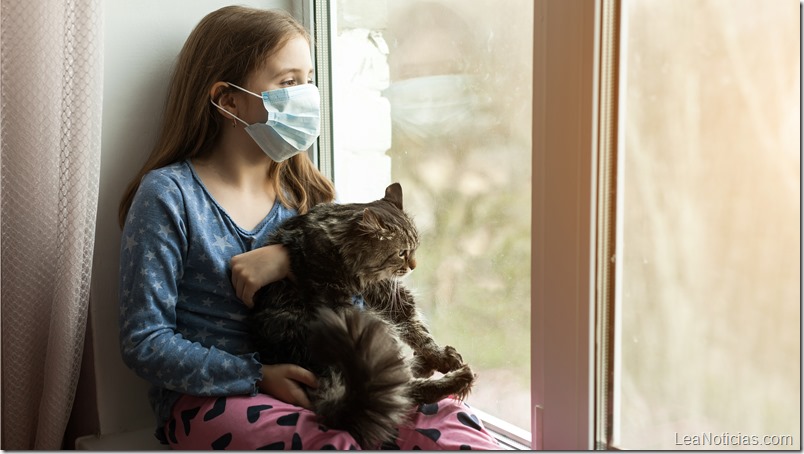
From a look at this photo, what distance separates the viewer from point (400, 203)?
57.6 inches

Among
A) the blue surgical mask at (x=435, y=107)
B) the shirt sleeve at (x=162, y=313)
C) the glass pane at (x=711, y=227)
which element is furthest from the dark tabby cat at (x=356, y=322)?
the glass pane at (x=711, y=227)

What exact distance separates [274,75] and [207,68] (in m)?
0.15

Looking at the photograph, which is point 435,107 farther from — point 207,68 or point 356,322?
point 356,322

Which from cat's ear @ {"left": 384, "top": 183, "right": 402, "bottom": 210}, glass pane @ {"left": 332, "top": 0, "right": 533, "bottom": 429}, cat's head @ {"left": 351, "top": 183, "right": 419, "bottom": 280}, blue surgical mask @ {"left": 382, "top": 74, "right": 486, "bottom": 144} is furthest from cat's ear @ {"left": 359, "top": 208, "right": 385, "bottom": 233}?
blue surgical mask @ {"left": 382, "top": 74, "right": 486, "bottom": 144}

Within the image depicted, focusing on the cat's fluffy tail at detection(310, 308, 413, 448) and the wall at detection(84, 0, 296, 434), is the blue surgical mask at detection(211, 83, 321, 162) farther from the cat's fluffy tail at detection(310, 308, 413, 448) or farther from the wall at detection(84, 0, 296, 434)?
the cat's fluffy tail at detection(310, 308, 413, 448)

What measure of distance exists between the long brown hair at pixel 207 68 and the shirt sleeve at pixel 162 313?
0.17 meters

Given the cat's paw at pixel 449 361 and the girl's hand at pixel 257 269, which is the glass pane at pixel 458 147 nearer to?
the cat's paw at pixel 449 361

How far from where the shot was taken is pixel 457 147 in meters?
1.59

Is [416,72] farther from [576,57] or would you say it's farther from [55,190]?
[55,190]

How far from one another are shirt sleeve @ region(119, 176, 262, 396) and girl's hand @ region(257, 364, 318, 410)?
2 centimetres

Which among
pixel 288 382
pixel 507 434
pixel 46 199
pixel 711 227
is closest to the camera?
pixel 711 227

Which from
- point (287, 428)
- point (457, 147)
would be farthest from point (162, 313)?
point (457, 147)

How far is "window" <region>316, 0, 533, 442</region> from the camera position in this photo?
145 cm

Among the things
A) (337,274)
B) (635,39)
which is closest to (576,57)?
(635,39)
